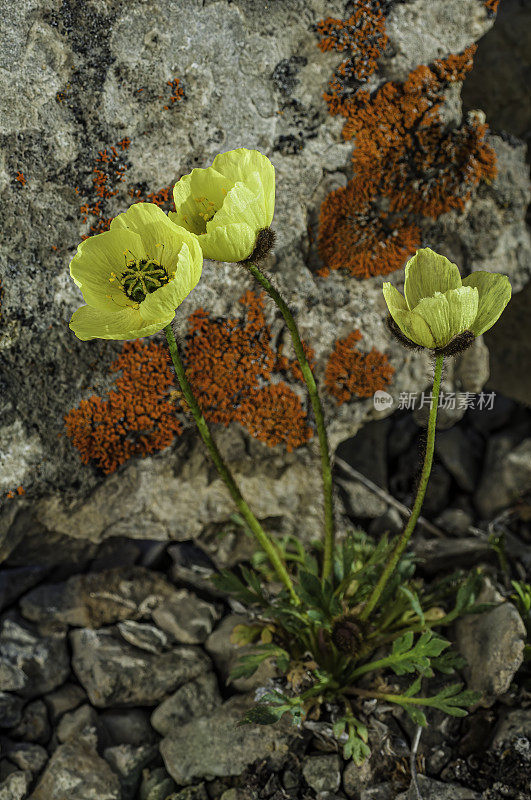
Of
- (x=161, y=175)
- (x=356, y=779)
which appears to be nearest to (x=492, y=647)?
(x=356, y=779)

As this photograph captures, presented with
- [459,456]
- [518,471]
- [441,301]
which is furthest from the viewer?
[459,456]

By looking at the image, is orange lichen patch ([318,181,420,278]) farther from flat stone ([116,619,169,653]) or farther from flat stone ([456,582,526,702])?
flat stone ([116,619,169,653])

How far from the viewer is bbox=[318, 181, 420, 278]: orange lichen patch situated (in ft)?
10.9

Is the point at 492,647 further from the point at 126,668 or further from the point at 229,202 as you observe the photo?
the point at 229,202

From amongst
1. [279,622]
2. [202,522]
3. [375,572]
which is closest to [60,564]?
[202,522]

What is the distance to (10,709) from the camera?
122 inches

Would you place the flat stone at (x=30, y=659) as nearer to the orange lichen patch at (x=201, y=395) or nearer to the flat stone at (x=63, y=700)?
the flat stone at (x=63, y=700)

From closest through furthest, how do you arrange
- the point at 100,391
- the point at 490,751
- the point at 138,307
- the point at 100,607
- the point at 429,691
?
the point at 138,307, the point at 490,751, the point at 429,691, the point at 100,391, the point at 100,607

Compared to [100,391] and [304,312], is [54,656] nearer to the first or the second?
[100,391]

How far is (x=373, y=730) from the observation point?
2779mm

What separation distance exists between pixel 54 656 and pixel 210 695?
83 centimetres

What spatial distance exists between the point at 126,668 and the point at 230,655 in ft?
1.70

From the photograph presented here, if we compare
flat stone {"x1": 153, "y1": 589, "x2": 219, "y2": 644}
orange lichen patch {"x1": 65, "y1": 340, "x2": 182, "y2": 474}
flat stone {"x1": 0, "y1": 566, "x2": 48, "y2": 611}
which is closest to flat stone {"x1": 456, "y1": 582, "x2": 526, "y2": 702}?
flat stone {"x1": 153, "y1": 589, "x2": 219, "y2": 644}

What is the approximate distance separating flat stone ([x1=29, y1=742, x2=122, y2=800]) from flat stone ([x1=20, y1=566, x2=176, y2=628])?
691 millimetres
